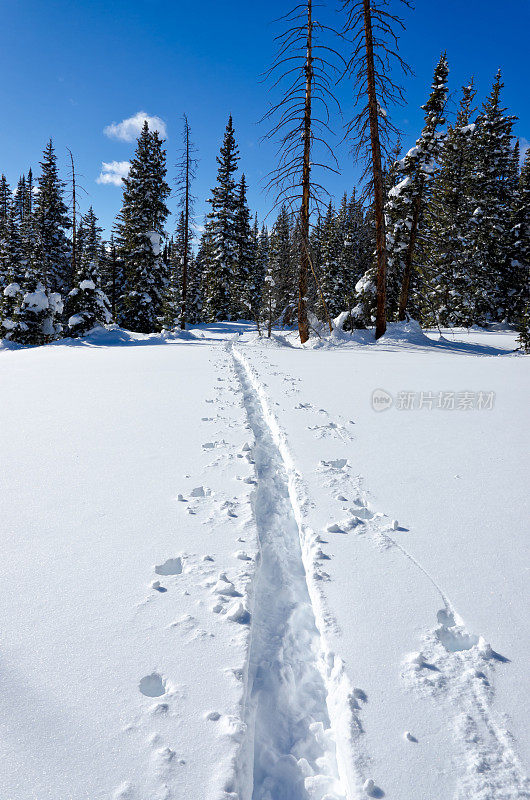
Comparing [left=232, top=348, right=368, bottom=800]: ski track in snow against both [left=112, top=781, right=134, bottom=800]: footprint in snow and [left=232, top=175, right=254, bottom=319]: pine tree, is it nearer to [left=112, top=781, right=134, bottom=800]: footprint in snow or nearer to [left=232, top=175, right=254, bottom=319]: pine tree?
[left=112, top=781, right=134, bottom=800]: footprint in snow

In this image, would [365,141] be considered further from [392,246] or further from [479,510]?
[479,510]

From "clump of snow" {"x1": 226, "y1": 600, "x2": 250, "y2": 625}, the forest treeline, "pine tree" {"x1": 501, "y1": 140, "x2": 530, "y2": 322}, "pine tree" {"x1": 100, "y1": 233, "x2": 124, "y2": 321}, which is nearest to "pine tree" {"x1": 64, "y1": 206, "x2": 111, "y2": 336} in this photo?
the forest treeline

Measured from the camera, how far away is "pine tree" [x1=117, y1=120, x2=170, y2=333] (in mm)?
23656

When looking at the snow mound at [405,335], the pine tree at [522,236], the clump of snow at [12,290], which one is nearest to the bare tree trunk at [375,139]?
the snow mound at [405,335]

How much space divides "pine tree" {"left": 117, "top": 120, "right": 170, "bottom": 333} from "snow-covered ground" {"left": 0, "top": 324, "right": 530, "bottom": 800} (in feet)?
68.5

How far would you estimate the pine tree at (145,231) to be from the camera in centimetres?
2366

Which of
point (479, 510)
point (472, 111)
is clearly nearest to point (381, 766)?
point (479, 510)

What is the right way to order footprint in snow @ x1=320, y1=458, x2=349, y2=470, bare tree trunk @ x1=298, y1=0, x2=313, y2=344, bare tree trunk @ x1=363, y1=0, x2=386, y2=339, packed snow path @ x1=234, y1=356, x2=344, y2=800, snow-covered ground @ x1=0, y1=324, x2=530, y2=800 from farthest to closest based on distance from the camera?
bare tree trunk @ x1=298, y1=0, x2=313, y2=344 → bare tree trunk @ x1=363, y1=0, x2=386, y2=339 → footprint in snow @ x1=320, y1=458, x2=349, y2=470 → packed snow path @ x1=234, y1=356, x2=344, y2=800 → snow-covered ground @ x1=0, y1=324, x2=530, y2=800

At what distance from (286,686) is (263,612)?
46 cm

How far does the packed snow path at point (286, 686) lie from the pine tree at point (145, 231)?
22620 mm

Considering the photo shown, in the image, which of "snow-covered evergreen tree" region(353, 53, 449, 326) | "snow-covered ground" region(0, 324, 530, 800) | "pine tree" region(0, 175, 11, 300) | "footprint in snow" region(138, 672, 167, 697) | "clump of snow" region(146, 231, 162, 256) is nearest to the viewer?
"snow-covered ground" region(0, 324, 530, 800)

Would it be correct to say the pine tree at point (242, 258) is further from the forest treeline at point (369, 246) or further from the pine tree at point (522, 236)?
the pine tree at point (522, 236)

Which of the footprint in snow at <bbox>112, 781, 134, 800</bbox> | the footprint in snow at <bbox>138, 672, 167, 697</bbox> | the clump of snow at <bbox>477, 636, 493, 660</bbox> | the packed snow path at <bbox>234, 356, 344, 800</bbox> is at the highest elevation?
the clump of snow at <bbox>477, 636, 493, 660</bbox>

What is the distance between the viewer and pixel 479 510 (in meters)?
3.22
